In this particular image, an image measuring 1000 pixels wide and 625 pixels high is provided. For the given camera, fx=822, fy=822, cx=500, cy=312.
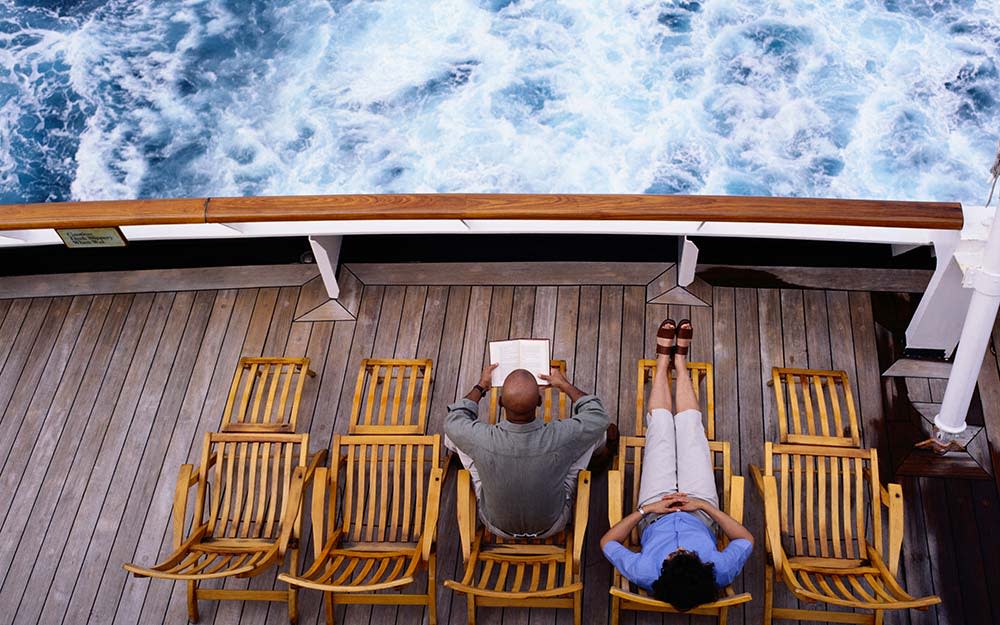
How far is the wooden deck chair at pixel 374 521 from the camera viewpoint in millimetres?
2654

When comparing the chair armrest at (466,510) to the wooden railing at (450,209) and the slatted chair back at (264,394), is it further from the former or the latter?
the wooden railing at (450,209)

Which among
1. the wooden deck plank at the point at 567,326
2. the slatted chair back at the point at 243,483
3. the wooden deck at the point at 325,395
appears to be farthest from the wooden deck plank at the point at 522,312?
the slatted chair back at the point at 243,483

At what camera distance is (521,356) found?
298 centimetres

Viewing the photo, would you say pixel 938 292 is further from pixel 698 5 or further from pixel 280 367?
pixel 698 5

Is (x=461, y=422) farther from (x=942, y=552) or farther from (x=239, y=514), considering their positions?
(x=942, y=552)

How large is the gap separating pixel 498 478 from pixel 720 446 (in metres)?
0.82

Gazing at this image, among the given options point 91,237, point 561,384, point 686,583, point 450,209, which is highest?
point 450,209

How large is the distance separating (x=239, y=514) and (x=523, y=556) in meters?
1.05

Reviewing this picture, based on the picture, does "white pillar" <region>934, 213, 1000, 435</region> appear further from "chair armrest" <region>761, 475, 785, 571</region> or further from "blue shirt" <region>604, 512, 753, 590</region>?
"blue shirt" <region>604, 512, 753, 590</region>

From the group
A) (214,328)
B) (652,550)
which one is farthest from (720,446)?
(214,328)

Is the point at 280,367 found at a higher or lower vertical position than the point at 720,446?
higher

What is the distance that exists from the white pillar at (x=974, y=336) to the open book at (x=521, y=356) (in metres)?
1.39

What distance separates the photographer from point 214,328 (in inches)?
144

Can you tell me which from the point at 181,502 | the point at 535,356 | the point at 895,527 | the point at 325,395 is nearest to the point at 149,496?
the point at 181,502
